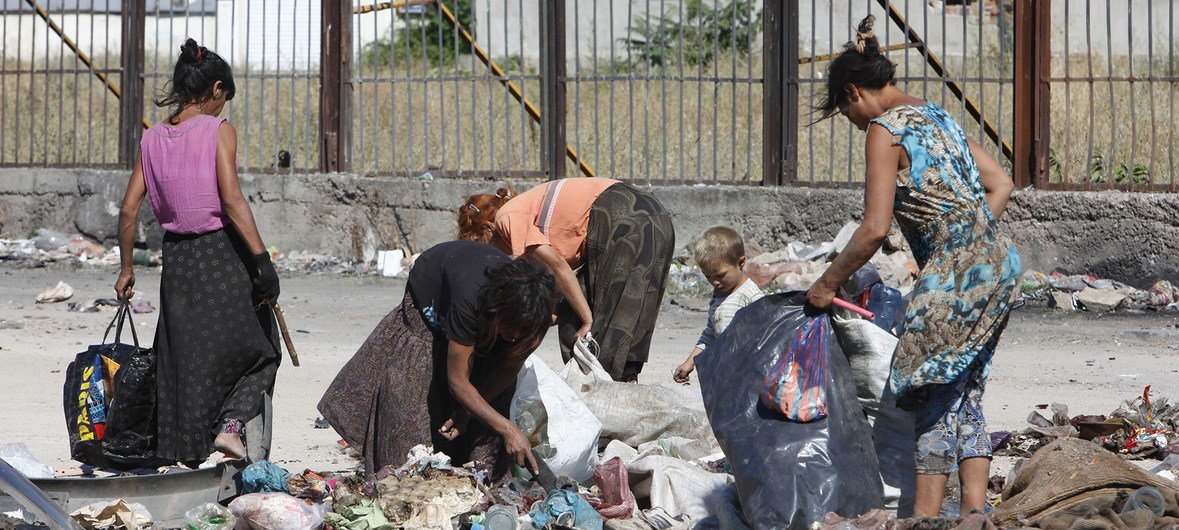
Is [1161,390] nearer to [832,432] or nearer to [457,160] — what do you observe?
[832,432]

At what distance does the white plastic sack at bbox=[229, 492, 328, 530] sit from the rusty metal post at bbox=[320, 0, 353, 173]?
6.72m

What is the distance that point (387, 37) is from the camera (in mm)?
10891

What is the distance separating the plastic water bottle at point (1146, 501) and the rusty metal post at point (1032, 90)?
5.64 m

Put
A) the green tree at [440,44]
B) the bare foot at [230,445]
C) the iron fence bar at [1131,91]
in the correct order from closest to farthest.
Answer: the bare foot at [230,445] < the iron fence bar at [1131,91] < the green tree at [440,44]

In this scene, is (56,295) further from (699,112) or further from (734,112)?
(734,112)

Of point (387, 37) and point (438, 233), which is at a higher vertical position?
point (387, 37)

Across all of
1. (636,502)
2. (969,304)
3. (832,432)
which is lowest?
(636,502)

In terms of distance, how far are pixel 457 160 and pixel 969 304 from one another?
701cm

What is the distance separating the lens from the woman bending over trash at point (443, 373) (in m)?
3.87

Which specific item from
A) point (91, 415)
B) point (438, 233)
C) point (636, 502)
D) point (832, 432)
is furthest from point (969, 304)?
point (438, 233)

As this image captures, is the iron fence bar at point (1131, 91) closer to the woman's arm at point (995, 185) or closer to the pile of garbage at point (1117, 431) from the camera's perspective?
the pile of garbage at point (1117, 431)

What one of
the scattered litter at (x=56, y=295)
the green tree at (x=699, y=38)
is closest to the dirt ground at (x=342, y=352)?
the scattered litter at (x=56, y=295)

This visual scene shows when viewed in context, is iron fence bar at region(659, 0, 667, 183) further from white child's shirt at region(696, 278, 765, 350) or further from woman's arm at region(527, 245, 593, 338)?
woman's arm at region(527, 245, 593, 338)

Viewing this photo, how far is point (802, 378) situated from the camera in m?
3.74
